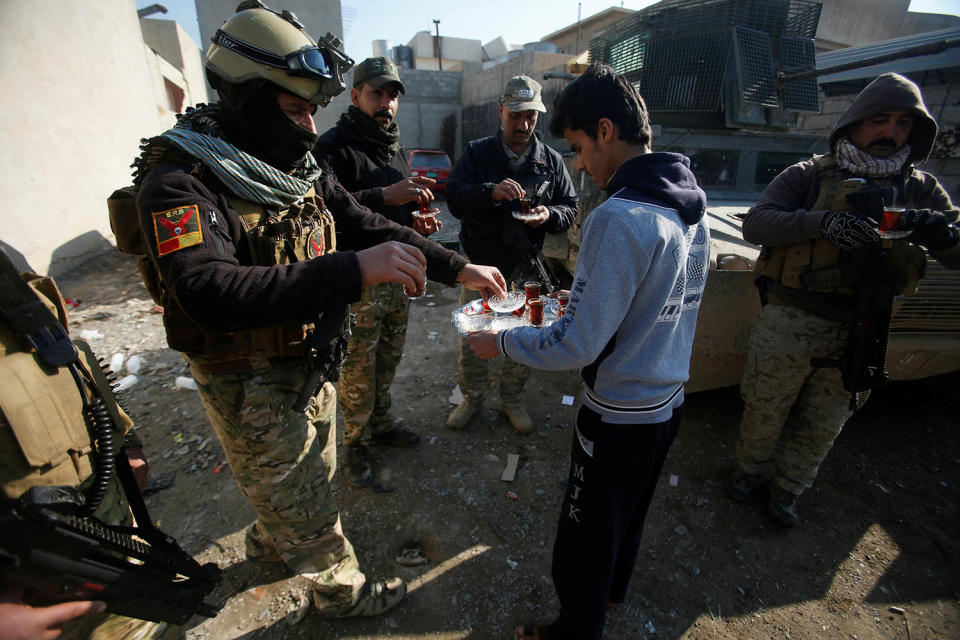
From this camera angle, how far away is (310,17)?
1727 centimetres

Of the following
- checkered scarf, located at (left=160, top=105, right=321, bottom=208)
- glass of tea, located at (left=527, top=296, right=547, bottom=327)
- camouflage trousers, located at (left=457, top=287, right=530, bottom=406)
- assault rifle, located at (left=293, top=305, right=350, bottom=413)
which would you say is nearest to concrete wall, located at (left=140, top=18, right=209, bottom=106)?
camouflage trousers, located at (left=457, top=287, right=530, bottom=406)

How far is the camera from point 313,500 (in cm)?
172

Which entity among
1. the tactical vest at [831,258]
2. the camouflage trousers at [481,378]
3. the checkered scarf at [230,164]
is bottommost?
the camouflage trousers at [481,378]

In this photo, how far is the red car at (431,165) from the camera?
41.0ft

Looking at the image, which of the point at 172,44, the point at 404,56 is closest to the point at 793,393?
the point at 172,44

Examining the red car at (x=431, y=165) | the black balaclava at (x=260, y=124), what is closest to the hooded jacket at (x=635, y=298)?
the black balaclava at (x=260, y=124)

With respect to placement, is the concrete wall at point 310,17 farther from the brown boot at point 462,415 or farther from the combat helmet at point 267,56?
the combat helmet at point 267,56

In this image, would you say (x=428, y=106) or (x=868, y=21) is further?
(x=428, y=106)

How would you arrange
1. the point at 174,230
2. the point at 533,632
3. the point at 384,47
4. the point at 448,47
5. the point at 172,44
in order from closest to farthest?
1. the point at 174,230
2. the point at 533,632
3. the point at 172,44
4. the point at 384,47
5. the point at 448,47

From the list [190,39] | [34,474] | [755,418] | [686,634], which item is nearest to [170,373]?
[34,474]

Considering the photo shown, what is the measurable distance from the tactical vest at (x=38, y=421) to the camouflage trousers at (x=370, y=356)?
4.87ft

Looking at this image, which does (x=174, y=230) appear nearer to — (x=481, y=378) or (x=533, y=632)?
(x=533, y=632)

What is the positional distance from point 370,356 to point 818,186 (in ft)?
8.70

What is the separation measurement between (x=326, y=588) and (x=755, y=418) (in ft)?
8.04
